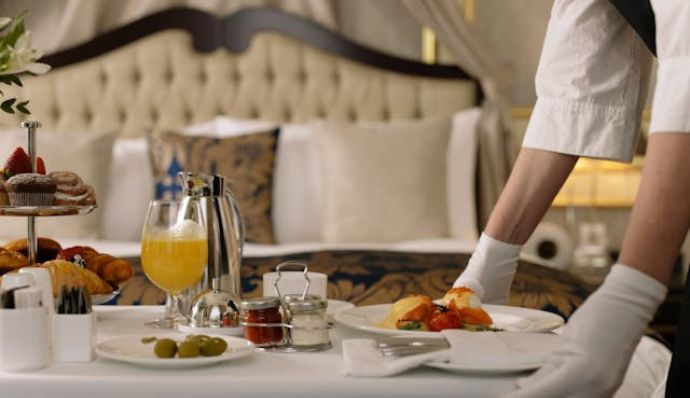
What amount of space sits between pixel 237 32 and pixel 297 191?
875 millimetres

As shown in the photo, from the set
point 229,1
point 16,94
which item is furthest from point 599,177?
point 16,94

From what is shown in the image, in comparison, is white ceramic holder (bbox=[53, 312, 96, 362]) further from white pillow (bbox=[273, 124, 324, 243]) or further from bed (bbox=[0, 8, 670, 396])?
bed (bbox=[0, 8, 670, 396])

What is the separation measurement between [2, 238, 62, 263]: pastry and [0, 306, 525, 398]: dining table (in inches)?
19.0

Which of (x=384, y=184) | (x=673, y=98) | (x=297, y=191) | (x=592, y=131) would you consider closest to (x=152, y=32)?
(x=297, y=191)

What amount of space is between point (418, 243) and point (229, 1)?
1556mm

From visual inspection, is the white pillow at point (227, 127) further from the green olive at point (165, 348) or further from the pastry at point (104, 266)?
the green olive at point (165, 348)

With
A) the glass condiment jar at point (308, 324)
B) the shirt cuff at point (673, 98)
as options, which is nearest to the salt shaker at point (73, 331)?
the glass condiment jar at point (308, 324)

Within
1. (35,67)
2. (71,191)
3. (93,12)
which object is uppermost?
(93,12)

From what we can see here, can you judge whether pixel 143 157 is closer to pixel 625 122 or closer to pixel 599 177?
pixel 599 177

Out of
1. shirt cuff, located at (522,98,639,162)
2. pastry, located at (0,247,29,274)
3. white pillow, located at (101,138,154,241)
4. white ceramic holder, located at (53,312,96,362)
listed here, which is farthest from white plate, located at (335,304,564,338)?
white pillow, located at (101,138,154,241)

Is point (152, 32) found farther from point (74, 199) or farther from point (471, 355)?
point (471, 355)

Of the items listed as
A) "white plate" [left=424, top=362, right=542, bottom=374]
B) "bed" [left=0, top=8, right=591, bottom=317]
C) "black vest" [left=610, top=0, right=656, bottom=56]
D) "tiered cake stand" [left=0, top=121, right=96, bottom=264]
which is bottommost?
"white plate" [left=424, top=362, right=542, bottom=374]

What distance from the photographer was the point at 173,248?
1521 millimetres

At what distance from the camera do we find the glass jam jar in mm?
1358
